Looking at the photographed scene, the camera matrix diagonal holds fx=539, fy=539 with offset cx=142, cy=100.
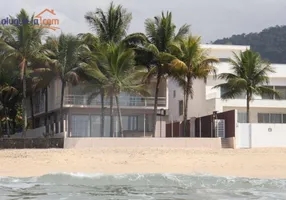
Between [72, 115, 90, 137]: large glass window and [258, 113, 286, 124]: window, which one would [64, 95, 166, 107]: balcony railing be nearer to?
[72, 115, 90, 137]: large glass window

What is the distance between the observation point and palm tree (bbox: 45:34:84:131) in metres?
38.6

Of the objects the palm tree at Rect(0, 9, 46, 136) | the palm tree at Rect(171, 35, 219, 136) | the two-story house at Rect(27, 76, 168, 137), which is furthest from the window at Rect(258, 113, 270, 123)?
the palm tree at Rect(0, 9, 46, 136)

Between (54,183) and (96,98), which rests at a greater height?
(96,98)

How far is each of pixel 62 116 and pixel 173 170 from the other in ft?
51.5

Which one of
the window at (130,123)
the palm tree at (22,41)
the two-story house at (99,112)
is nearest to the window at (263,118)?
the two-story house at (99,112)

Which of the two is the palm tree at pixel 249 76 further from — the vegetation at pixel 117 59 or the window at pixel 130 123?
the window at pixel 130 123

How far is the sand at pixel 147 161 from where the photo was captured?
26.3 m

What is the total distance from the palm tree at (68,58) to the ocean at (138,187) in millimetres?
15418

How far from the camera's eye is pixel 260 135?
3575cm

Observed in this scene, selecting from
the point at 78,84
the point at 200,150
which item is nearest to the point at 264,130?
the point at 200,150

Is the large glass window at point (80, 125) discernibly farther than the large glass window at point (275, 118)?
No

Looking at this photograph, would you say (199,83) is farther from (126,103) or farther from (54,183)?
(54,183)

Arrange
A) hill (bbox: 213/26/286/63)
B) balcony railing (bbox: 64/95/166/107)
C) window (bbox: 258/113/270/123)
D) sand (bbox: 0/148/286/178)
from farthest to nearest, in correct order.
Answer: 1. hill (bbox: 213/26/286/63)
2. window (bbox: 258/113/270/123)
3. balcony railing (bbox: 64/95/166/107)
4. sand (bbox: 0/148/286/178)

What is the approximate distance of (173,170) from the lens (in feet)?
87.9
